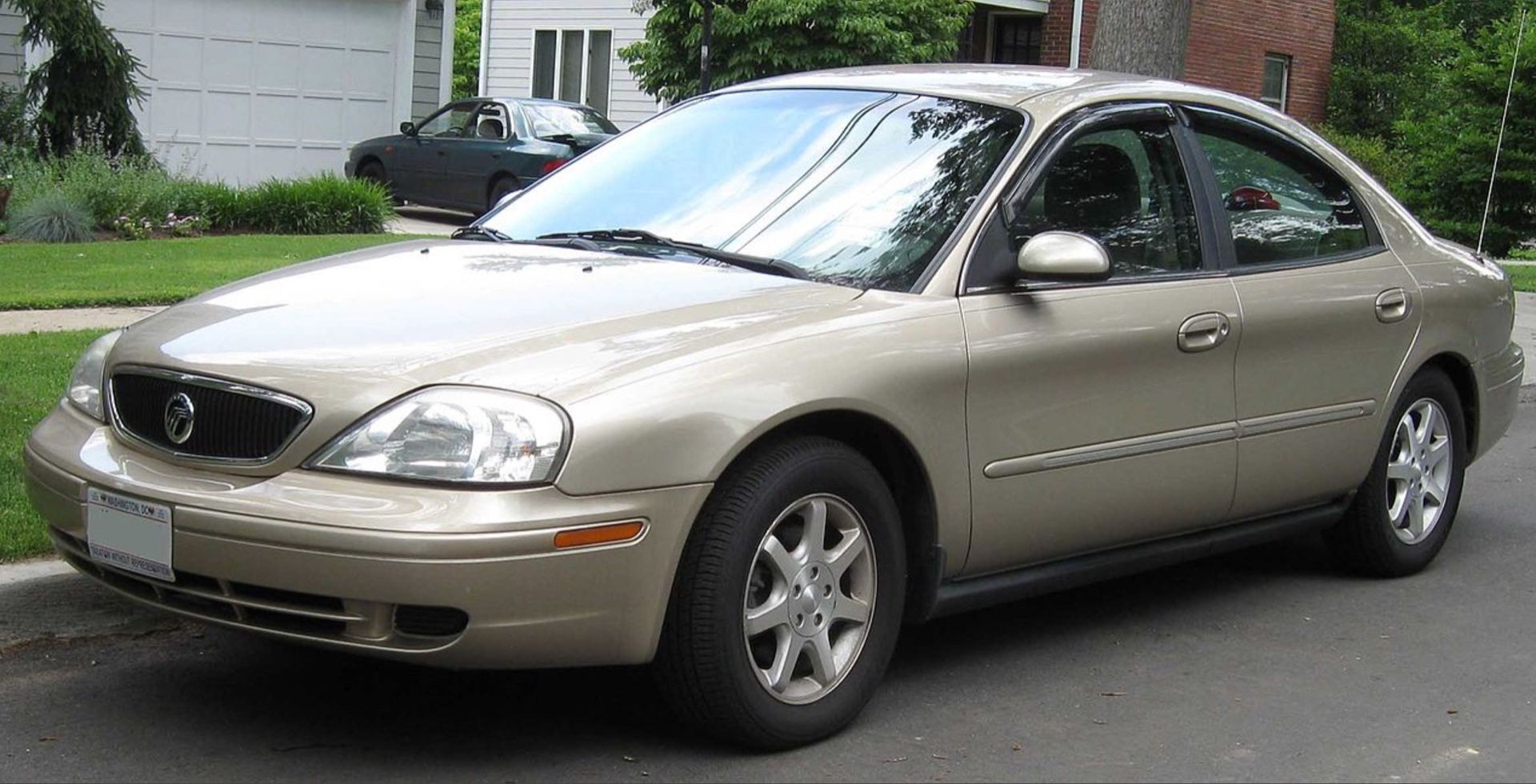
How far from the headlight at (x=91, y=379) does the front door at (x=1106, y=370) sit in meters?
2.07

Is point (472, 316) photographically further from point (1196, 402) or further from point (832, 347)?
point (1196, 402)

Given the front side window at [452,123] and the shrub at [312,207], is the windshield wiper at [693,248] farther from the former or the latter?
the front side window at [452,123]

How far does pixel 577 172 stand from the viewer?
5.70m

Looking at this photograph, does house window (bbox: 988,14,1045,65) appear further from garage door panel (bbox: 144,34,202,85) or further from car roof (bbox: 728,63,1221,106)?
car roof (bbox: 728,63,1221,106)

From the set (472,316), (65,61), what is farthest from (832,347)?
(65,61)

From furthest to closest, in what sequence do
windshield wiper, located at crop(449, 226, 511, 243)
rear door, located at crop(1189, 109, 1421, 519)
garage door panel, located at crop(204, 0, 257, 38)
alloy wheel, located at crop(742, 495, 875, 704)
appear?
garage door panel, located at crop(204, 0, 257, 38) → rear door, located at crop(1189, 109, 1421, 519) → windshield wiper, located at crop(449, 226, 511, 243) → alloy wheel, located at crop(742, 495, 875, 704)

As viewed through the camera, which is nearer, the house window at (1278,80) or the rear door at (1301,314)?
the rear door at (1301,314)

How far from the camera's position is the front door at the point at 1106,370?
4746 millimetres

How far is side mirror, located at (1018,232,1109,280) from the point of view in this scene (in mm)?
4684

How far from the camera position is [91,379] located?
460 centimetres

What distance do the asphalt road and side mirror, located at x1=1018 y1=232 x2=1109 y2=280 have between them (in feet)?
3.58

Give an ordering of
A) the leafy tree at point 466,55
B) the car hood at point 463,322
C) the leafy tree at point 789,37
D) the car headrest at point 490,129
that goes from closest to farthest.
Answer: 1. the car hood at point 463,322
2. the leafy tree at point 789,37
3. the car headrest at point 490,129
4. the leafy tree at point 466,55

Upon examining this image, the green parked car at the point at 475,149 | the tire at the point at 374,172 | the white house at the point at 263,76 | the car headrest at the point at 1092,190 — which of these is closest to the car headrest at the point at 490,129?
the green parked car at the point at 475,149

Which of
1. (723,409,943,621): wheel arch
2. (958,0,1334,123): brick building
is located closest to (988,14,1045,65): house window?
(958,0,1334,123): brick building
